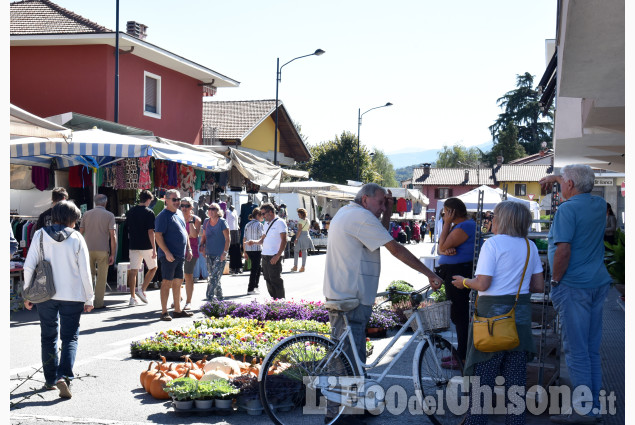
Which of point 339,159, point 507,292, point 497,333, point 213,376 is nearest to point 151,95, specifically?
point 213,376

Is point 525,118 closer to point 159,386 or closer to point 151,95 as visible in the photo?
point 151,95

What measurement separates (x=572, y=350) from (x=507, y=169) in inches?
3316

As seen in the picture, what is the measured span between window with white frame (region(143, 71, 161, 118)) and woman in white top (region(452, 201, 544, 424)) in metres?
22.5

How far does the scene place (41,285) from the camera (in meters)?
6.61

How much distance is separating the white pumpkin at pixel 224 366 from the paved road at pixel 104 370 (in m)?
0.65

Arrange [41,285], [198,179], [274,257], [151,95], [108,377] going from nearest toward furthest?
[41,285] → [108,377] → [274,257] → [198,179] → [151,95]

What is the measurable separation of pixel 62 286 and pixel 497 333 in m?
4.12

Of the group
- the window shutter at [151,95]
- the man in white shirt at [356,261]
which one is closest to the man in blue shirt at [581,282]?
the man in white shirt at [356,261]

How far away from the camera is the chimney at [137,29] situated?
1187 inches

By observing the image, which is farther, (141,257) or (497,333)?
(141,257)

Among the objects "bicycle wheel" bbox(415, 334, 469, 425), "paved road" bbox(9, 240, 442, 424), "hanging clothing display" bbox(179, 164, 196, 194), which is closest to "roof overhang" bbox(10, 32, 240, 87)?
"hanging clothing display" bbox(179, 164, 196, 194)

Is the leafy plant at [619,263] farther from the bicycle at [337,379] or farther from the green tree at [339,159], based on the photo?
the green tree at [339,159]

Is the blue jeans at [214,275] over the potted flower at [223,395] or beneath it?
over

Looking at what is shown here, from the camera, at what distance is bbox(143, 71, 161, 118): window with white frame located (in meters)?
26.2
